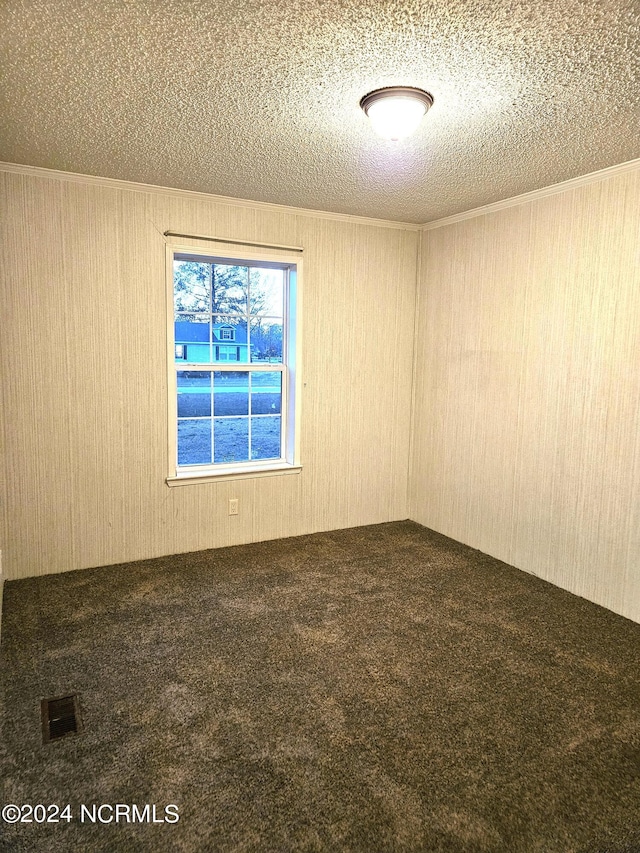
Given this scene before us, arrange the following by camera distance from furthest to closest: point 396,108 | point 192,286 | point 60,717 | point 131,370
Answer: point 192,286 → point 131,370 → point 396,108 → point 60,717

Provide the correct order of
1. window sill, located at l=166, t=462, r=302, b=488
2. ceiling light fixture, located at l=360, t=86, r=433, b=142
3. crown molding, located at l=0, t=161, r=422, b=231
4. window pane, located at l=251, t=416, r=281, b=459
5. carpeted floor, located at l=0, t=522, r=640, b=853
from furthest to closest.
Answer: window pane, located at l=251, t=416, r=281, b=459, window sill, located at l=166, t=462, r=302, b=488, crown molding, located at l=0, t=161, r=422, b=231, ceiling light fixture, located at l=360, t=86, r=433, b=142, carpeted floor, located at l=0, t=522, r=640, b=853

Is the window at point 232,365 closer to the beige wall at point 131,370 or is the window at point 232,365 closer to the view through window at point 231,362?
the view through window at point 231,362

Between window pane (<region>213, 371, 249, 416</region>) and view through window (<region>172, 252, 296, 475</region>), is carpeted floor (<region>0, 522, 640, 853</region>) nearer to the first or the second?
view through window (<region>172, 252, 296, 475</region>)

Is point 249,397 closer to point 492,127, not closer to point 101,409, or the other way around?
point 101,409

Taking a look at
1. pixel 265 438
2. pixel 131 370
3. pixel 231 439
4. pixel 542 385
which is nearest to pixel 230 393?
pixel 231 439

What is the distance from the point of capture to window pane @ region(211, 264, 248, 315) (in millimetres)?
3943

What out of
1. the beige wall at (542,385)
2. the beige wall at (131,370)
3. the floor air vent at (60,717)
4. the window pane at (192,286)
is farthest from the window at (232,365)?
the floor air vent at (60,717)

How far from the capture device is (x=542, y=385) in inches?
139

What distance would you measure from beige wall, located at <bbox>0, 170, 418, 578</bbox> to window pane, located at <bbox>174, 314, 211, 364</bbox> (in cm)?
20

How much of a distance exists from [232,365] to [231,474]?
780mm

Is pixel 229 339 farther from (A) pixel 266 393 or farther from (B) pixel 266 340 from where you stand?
(A) pixel 266 393

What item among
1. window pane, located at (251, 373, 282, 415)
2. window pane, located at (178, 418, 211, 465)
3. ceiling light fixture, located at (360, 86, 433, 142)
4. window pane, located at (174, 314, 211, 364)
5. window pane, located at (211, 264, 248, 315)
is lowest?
window pane, located at (178, 418, 211, 465)

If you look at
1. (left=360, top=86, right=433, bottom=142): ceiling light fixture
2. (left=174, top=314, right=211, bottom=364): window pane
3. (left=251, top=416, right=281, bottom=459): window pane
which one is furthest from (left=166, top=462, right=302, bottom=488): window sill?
(left=360, top=86, right=433, bottom=142): ceiling light fixture

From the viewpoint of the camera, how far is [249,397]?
4152 mm
